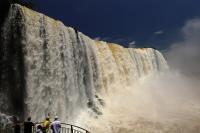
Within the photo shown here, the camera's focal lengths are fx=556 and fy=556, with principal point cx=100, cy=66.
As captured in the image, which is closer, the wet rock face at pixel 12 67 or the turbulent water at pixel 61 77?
the wet rock face at pixel 12 67

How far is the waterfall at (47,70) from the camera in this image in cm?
2708

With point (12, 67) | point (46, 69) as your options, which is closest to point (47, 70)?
point (46, 69)

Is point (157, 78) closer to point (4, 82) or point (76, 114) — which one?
point (76, 114)

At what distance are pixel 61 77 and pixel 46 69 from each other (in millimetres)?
1827

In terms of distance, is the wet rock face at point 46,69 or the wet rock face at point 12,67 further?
the wet rock face at point 46,69

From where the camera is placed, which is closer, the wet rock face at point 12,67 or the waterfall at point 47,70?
the wet rock face at point 12,67

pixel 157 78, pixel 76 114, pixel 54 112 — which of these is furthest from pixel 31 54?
pixel 157 78

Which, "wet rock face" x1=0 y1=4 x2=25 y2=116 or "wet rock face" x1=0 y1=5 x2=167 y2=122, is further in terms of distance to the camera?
"wet rock face" x1=0 y1=5 x2=167 y2=122

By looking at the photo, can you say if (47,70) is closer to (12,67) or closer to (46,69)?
(46,69)

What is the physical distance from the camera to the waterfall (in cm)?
2708

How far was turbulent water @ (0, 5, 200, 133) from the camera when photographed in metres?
27.2

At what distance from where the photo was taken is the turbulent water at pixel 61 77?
2717 cm

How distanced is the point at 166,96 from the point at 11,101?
21741mm

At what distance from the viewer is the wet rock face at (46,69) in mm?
27078
